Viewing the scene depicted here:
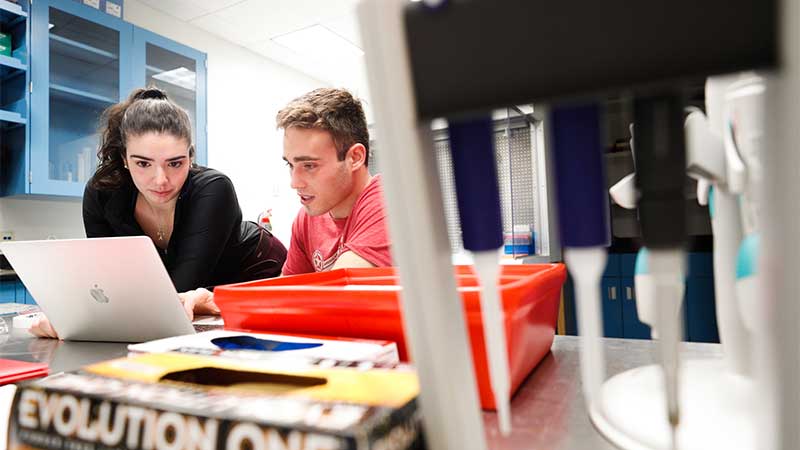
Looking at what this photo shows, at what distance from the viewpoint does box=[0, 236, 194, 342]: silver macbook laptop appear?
0.81 m

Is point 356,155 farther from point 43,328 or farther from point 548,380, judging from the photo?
point 548,380

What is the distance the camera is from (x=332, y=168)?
149 centimetres

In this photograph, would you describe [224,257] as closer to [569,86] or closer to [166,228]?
[166,228]

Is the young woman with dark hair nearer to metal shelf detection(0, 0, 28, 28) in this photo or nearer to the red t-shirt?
the red t-shirt

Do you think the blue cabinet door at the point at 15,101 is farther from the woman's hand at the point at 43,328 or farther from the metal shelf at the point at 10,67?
the woman's hand at the point at 43,328

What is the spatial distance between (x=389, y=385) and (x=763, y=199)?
0.23 metres

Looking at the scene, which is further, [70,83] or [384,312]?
[70,83]

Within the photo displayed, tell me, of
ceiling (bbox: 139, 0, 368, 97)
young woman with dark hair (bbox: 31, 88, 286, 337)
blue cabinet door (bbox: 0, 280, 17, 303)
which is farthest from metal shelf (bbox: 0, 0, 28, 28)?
blue cabinet door (bbox: 0, 280, 17, 303)

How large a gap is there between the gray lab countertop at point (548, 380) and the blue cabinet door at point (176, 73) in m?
2.47

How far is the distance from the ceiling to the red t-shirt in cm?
147

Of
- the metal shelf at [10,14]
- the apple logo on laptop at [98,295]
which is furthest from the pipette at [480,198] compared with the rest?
the metal shelf at [10,14]

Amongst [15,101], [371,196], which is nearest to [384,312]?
[371,196]

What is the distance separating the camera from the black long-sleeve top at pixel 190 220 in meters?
1.52

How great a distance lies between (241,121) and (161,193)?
8.10 feet
